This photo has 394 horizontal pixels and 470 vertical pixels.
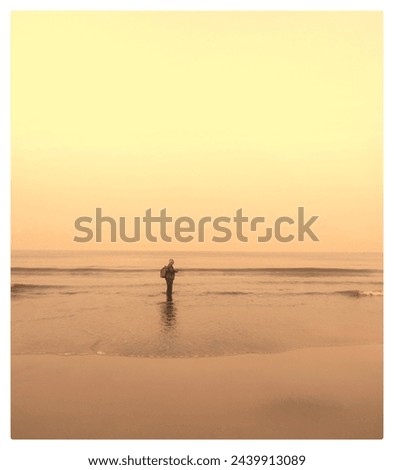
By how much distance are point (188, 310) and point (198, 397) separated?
5.21 ft

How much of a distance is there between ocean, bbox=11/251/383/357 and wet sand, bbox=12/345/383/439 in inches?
7.4

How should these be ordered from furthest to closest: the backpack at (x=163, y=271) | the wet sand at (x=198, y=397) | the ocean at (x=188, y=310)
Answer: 1. the backpack at (x=163, y=271)
2. the ocean at (x=188, y=310)
3. the wet sand at (x=198, y=397)

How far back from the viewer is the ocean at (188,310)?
3.92 metres

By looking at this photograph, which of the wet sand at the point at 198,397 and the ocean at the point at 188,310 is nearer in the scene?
the wet sand at the point at 198,397

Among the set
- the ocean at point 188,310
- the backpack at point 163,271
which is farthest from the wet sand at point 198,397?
the backpack at point 163,271

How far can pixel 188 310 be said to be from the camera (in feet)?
16.4

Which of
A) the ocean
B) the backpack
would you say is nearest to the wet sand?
the ocean

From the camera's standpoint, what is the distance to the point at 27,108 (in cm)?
375

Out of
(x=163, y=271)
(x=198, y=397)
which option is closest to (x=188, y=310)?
(x=163, y=271)

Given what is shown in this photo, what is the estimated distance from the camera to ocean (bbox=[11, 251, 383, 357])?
392 centimetres

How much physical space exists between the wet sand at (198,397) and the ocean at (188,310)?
0.62ft

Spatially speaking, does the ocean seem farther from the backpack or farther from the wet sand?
the wet sand

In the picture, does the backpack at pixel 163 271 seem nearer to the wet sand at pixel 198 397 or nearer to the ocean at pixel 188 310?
the ocean at pixel 188 310
